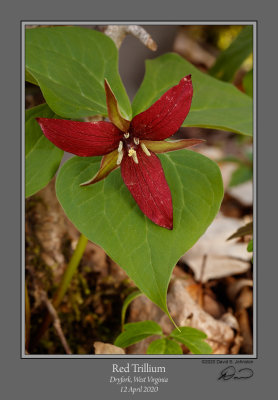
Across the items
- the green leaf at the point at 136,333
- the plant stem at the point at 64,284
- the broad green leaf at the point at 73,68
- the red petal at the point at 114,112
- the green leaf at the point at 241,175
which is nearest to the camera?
the red petal at the point at 114,112

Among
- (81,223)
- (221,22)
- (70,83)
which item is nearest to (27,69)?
(70,83)

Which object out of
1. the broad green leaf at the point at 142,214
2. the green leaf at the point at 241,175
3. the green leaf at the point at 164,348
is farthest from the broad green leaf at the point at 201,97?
the green leaf at the point at 241,175

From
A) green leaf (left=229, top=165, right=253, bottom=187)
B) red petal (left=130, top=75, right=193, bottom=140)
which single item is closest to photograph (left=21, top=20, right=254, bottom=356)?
red petal (left=130, top=75, right=193, bottom=140)

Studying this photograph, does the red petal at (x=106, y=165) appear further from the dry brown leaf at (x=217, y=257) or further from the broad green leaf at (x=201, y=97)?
the dry brown leaf at (x=217, y=257)

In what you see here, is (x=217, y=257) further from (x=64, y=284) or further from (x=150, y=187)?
(x=150, y=187)

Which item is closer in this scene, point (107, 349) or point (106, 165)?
point (106, 165)

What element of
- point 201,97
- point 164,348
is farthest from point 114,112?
point 164,348

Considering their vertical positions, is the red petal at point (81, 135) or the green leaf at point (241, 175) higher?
the green leaf at point (241, 175)

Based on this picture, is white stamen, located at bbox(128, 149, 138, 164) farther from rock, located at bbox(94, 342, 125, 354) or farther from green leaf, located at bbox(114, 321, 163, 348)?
rock, located at bbox(94, 342, 125, 354)
